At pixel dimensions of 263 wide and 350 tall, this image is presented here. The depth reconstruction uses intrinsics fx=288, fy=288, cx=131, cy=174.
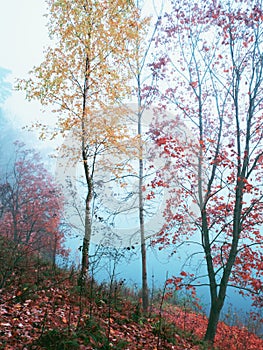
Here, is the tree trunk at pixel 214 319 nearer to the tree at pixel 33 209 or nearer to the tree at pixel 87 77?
the tree at pixel 87 77

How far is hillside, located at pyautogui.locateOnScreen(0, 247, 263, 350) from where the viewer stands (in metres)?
3.82

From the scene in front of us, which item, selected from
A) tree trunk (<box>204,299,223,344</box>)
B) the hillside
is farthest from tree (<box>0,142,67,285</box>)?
tree trunk (<box>204,299,223,344</box>)

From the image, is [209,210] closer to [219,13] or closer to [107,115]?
[107,115]

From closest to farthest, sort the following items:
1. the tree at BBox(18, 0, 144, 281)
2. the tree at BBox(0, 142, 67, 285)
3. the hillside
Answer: the hillside
the tree at BBox(18, 0, 144, 281)
the tree at BBox(0, 142, 67, 285)

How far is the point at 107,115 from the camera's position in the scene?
7.39m

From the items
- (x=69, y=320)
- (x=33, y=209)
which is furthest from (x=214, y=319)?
(x=33, y=209)

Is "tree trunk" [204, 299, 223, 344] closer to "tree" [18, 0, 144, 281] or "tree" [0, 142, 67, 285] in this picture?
"tree" [18, 0, 144, 281]

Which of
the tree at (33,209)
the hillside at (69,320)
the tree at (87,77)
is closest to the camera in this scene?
the hillside at (69,320)

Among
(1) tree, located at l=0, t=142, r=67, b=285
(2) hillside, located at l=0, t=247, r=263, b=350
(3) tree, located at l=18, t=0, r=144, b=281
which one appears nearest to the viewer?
(2) hillside, located at l=0, t=247, r=263, b=350

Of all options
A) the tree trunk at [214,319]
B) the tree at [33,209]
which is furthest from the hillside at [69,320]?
the tree at [33,209]

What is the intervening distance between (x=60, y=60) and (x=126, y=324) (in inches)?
247

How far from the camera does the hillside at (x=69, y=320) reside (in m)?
3.82

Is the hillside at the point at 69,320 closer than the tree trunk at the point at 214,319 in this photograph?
Yes

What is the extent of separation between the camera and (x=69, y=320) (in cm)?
387
